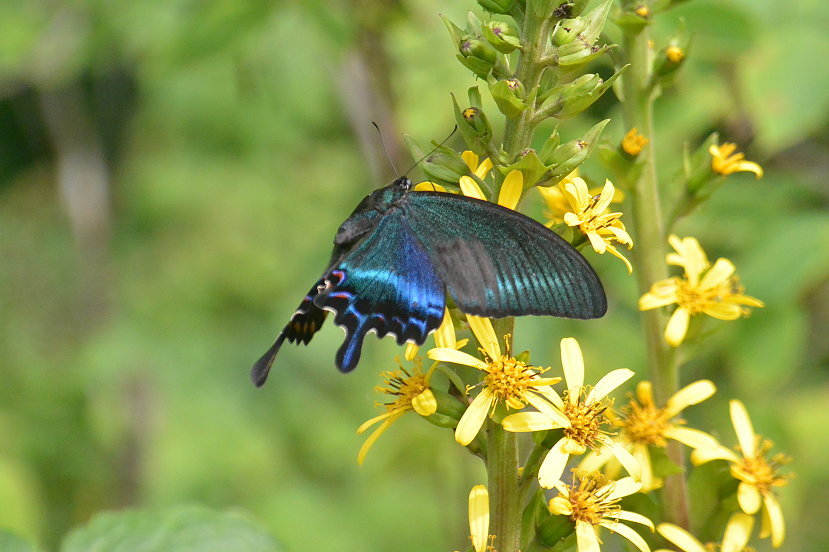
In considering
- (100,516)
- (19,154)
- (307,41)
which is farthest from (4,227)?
(100,516)

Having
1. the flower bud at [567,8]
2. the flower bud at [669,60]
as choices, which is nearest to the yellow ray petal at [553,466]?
the flower bud at [567,8]

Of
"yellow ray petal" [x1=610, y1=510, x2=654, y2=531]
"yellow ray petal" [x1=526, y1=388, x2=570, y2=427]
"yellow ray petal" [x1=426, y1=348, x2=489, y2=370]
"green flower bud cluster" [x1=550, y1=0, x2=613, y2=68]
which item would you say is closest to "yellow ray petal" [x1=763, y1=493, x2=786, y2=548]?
"yellow ray petal" [x1=610, y1=510, x2=654, y2=531]

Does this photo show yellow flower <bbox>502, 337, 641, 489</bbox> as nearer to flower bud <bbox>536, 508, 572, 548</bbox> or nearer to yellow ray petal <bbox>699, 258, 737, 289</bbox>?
flower bud <bbox>536, 508, 572, 548</bbox>

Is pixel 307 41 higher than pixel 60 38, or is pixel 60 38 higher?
pixel 60 38

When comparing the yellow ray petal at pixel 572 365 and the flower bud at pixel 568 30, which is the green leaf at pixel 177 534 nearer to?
the yellow ray petal at pixel 572 365

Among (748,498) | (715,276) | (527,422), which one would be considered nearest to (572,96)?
(527,422)

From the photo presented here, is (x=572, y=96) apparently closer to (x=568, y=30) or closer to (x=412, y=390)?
(x=568, y=30)

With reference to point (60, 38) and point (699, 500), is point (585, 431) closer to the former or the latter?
point (699, 500)
